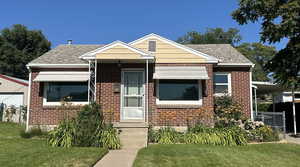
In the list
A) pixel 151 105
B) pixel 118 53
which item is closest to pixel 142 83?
pixel 151 105

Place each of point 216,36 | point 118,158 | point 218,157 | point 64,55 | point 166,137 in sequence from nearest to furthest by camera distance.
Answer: point 218,157 → point 118,158 → point 166,137 → point 64,55 → point 216,36

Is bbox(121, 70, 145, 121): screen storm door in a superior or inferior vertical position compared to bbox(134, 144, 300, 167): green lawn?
superior

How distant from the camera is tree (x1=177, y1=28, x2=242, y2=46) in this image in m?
42.7

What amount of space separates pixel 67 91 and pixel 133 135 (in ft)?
14.3

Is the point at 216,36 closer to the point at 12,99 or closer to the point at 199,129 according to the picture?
the point at 12,99

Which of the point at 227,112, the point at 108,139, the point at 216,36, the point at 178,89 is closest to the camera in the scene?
the point at 108,139

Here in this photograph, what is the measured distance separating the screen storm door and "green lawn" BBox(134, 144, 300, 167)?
306 cm

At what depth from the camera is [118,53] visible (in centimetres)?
941

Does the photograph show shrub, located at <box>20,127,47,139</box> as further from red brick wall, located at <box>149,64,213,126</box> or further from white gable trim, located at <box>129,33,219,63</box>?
white gable trim, located at <box>129,33,219,63</box>

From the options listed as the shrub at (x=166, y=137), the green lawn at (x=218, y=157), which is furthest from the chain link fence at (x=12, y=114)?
the green lawn at (x=218, y=157)

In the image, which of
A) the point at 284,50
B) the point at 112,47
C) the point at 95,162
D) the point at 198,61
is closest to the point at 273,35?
the point at 284,50

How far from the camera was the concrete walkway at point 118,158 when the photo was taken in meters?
5.58

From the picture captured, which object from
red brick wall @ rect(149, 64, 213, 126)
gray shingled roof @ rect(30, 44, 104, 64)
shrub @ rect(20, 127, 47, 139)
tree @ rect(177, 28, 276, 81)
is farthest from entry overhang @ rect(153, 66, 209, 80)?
tree @ rect(177, 28, 276, 81)

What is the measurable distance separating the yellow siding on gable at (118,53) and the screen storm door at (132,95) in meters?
1.02
